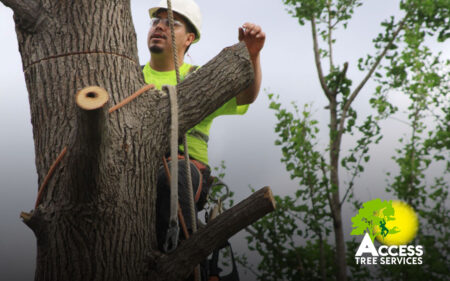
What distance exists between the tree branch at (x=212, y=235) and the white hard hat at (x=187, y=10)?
1736mm

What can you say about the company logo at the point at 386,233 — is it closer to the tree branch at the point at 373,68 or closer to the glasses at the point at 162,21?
the tree branch at the point at 373,68

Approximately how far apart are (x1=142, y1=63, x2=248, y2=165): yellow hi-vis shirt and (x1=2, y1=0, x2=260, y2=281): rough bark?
1.72 feet

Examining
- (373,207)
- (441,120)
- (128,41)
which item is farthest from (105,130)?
(441,120)

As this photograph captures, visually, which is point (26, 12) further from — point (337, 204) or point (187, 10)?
point (337, 204)

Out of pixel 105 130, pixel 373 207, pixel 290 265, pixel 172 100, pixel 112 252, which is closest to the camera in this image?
pixel 105 130

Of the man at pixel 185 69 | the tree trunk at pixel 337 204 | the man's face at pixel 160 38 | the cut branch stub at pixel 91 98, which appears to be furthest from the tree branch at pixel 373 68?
the cut branch stub at pixel 91 98

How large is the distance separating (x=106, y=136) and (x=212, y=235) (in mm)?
632

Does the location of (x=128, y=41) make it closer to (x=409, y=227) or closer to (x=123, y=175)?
(x=123, y=175)

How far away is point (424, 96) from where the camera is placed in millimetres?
6176

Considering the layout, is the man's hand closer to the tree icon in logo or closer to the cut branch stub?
the cut branch stub

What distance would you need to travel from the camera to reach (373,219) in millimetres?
5023

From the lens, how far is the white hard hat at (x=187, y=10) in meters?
3.05

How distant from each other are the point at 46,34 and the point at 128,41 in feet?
1.22

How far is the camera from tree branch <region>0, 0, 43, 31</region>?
1.99 metres
